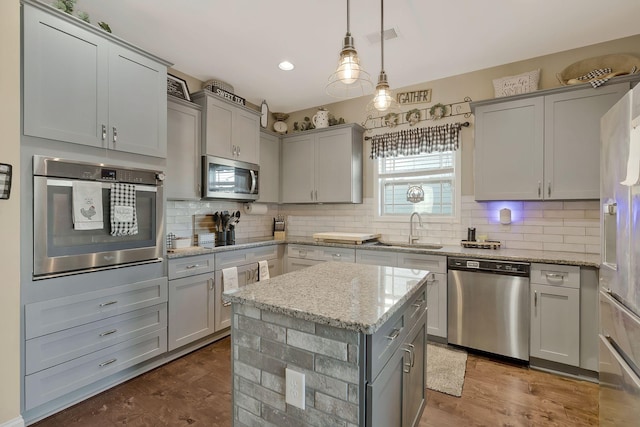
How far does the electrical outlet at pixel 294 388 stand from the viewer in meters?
1.11

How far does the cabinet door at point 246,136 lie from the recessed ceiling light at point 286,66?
2.24ft

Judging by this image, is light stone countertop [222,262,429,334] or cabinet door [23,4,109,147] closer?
light stone countertop [222,262,429,334]

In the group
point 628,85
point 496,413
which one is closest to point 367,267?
point 496,413

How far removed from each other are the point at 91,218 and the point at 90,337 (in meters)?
0.82

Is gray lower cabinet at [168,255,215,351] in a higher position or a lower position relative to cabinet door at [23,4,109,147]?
lower

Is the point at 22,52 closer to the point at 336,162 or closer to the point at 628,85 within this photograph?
the point at 336,162

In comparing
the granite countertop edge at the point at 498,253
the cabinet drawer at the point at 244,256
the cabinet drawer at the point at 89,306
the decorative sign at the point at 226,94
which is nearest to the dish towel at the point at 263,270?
the cabinet drawer at the point at 244,256

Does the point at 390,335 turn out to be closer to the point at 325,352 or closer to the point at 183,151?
the point at 325,352

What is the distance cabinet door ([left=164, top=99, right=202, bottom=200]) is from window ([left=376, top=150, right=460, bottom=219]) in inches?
87.1

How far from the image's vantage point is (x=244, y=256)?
11.1ft

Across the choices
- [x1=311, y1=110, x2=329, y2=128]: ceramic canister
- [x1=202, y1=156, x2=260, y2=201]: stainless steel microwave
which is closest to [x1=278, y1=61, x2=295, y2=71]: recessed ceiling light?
[x1=311, y1=110, x2=329, y2=128]: ceramic canister

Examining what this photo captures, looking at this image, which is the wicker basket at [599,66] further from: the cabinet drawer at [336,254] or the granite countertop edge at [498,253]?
the cabinet drawer at [336,254]

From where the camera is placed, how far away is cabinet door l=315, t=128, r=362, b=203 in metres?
3.87

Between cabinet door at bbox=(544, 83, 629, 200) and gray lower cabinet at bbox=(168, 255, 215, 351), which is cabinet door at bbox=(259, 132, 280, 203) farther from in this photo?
cabinet door at bbox=(544, 83, 629, 200)
